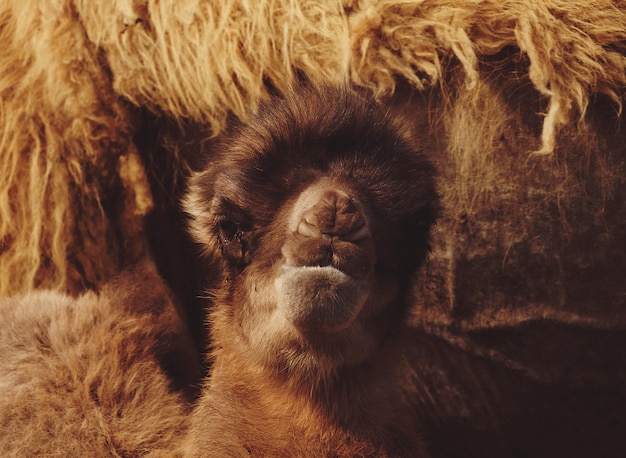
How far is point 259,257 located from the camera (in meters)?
1.70

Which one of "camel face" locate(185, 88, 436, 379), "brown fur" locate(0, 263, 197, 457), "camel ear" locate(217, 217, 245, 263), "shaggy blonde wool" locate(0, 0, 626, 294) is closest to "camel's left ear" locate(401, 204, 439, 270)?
"camel face" locate(185, 88, 436, 379)

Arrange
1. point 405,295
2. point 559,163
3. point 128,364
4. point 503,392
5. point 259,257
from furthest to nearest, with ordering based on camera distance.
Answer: point 503,392, point 559,163, point 128,364, point 405,295, point 259,257

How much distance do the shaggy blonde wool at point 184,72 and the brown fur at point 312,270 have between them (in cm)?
44

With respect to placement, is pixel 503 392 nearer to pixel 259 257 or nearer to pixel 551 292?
pixel 551 292

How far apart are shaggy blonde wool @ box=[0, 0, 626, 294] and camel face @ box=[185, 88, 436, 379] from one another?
1.44ft

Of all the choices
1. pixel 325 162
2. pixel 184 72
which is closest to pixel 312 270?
pixel 325 162

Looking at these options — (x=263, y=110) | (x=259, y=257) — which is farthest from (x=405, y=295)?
(x=263, y=110)

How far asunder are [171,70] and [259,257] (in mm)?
814

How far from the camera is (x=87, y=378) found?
1912 millimetres

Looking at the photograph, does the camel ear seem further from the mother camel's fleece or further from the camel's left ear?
the camel's left ear

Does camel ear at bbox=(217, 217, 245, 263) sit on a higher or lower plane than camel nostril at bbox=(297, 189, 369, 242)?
lower

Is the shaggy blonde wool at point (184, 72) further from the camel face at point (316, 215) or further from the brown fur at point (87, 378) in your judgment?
the camel face at point (316, 215)

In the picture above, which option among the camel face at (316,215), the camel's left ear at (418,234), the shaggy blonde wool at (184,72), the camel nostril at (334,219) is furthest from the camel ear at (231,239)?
Answer: the shaggy blonde wool at (184,72)

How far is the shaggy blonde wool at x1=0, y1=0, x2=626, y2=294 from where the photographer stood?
2076 millimetres
